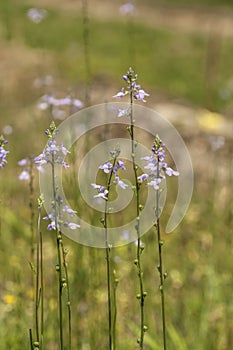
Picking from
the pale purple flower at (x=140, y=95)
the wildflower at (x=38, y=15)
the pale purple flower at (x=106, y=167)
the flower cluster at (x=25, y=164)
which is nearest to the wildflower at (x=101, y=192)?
the pale purple flower at (x=106, y=167)

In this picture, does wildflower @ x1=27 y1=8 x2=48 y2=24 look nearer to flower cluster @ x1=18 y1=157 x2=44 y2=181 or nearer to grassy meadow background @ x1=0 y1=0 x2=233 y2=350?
grassy meadow background @ x1=0 y1=0 x2=233 y2=350

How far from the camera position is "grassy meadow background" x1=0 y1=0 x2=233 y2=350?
431 centimetres

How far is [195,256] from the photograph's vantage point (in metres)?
5.97

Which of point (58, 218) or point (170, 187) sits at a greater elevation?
point (170, 187)

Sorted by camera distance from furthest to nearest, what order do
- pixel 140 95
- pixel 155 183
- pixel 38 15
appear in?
1. pixel 38 15
2. pixel 140 95
3. pixel 155 183

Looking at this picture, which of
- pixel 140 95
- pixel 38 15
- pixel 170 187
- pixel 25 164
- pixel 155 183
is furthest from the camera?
pixel 170 187

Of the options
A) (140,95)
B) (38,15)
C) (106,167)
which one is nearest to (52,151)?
(106,167)

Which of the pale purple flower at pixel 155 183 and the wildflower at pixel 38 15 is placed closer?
the pale purple flower at pixel 155 183

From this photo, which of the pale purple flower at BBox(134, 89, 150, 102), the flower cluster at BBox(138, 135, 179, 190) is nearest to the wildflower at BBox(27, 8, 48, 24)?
the pale purple flower at BBox(134, 89, 150, 102)

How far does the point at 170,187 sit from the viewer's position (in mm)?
7598


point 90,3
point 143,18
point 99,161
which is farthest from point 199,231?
point 90,3

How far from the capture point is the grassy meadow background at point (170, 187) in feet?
14.1

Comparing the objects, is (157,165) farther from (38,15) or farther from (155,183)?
(38,15)

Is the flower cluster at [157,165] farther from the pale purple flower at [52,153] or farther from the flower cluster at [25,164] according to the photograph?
the flower cluster at [25,164]
